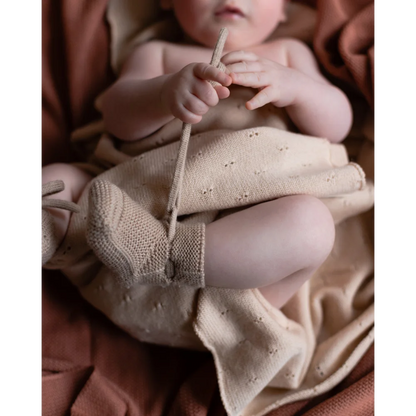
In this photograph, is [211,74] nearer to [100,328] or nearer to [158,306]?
[158,306]

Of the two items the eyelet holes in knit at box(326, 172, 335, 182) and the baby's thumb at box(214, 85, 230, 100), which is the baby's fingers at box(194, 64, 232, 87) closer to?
the baby's thumb at box(214, 85, 230, 100)

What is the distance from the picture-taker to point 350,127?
100 centimetres

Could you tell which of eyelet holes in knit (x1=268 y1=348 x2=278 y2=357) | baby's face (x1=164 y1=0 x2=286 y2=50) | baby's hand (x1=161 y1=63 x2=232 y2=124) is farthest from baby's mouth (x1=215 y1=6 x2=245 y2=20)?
eyelet holes in knit (x1=268 y1=348 x2=278 y2=357)

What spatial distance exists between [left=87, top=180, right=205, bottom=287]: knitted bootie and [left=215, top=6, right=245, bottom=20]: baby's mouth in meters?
0.44

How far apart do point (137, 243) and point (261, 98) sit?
324 mm

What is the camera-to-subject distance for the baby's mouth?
2.94 feet

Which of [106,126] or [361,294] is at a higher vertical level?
[106,126]

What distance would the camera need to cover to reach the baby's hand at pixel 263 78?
77 centimetres

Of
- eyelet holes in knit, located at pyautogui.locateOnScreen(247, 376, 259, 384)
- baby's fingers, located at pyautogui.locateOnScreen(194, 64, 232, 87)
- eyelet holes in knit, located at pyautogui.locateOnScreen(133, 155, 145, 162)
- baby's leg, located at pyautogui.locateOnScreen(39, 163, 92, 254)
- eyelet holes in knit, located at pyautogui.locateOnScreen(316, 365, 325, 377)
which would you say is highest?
baby's fingers, located at pyautogui.locateOnScreen(194, 64, 232, 87)

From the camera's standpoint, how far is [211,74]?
2.23ft

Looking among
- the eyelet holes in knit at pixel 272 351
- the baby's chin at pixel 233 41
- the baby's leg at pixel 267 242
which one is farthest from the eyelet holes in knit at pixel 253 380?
the baby's chin at pixel 233 41
